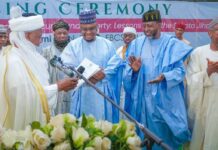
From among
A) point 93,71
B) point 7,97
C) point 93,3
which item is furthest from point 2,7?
point 7,97

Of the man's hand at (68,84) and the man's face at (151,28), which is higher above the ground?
the man's face at (151,28)

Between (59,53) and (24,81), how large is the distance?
2.59 metres

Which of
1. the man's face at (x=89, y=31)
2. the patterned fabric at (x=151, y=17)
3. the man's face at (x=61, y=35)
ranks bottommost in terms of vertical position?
the man's face at (x=61, y=35)

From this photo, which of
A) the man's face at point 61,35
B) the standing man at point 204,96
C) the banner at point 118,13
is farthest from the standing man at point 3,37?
the banner at point 118,13

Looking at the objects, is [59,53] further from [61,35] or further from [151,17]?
[151,17]

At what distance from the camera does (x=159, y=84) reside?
17.5ft

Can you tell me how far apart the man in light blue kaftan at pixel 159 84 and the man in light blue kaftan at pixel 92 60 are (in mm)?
244

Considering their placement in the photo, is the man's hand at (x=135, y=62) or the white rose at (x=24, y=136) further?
the man's hand at (x=135, y=62)

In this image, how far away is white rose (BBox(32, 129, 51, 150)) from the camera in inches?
110

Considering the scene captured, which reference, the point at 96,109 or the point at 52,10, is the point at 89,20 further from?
the point at 52,10

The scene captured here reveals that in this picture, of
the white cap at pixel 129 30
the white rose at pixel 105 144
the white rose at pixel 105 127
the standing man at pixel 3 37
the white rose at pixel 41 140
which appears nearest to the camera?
the white rose at pixel 41 140

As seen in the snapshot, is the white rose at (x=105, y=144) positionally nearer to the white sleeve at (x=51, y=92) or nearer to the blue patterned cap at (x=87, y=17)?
the white sleeve at (x=51, y=92)

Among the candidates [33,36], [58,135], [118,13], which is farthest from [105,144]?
[118,13]

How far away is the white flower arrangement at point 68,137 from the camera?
9.31 feet
